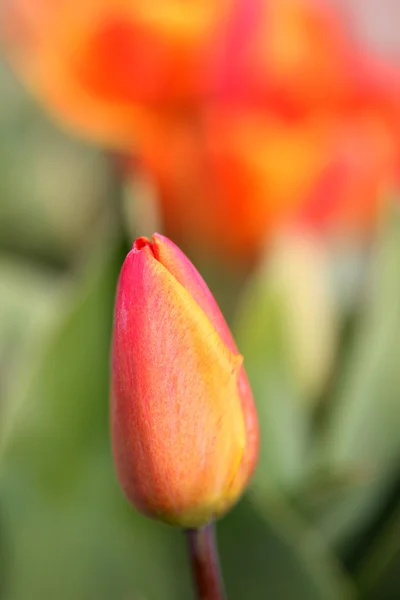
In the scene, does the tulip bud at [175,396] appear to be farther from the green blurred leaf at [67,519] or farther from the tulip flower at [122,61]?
the tulip flower at [122,61]

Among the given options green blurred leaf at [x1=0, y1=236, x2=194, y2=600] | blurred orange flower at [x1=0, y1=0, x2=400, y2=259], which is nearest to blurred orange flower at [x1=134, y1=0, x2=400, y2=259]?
blurred orange flower at [x1=0, y1=0, x2=400, y2=259]

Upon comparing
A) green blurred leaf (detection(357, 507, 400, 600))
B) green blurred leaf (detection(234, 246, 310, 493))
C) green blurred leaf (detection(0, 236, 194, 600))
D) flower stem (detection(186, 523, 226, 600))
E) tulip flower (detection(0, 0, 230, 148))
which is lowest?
green blurred leaf (detection(0, 236, 194, 600))

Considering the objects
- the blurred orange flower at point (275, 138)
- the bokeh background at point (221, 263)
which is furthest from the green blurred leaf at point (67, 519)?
the blurred orange flower at point (275, 138)

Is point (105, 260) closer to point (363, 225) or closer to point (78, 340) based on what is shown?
point (78, 340)

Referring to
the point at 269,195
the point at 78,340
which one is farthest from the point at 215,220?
the point at 78,340

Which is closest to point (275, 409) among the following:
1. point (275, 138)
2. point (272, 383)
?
point (272, 383)

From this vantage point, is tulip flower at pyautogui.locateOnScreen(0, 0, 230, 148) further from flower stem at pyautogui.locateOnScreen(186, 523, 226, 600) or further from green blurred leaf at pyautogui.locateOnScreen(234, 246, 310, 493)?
flower stem at pyautogui.locateOnScreen(186, 523, 226, 600)

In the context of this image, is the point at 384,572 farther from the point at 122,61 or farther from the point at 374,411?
the point at 122,61
